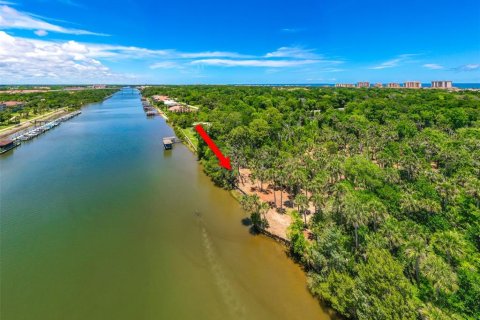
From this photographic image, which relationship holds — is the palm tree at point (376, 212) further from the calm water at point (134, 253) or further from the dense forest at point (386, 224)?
the calm water at point (134, 253)

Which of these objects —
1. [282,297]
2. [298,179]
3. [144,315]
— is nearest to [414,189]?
[298,179]

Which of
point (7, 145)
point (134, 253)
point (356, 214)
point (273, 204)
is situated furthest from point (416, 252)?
point (7, 145)

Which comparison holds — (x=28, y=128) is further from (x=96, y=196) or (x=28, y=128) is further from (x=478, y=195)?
(x=478, y=195)

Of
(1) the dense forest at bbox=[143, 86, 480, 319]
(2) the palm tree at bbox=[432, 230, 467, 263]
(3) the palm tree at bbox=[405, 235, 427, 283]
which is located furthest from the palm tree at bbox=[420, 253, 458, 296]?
(2) the palm tree at bbox=[432, 230, 467, 263]

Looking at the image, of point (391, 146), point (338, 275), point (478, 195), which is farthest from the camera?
point (391, 146)

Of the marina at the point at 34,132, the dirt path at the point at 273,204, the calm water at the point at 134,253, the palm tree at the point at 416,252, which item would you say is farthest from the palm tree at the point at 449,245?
the marina at the point at 34,132

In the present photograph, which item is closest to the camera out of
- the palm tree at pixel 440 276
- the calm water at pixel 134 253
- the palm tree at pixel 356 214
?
the palm tree at pixel 440 276

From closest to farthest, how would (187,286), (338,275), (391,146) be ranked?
(338,275) < (187,286) < (391,146)

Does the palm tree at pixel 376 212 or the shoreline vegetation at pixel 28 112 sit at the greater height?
the shoreline vegetation at pixel 28 112

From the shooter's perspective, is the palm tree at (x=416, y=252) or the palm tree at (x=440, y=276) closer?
the palm tree at (x=440, y=276)

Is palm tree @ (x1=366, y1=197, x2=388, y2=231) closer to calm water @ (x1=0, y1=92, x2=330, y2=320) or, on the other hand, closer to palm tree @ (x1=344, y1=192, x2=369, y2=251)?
palm tree @ (x1=344, y1=192, x2=369, y2=251)
